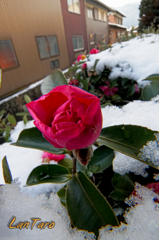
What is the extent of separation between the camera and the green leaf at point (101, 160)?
0.36 m

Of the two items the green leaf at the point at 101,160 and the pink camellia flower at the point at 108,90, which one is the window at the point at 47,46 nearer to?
the pink camellia flower at the point at 108,90

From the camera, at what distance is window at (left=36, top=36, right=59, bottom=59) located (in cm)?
365

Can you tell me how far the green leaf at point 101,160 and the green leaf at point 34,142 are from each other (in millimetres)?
85

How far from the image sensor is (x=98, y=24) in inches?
333

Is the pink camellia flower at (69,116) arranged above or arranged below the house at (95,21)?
below

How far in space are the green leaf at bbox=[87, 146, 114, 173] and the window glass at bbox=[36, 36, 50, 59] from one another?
3864mm

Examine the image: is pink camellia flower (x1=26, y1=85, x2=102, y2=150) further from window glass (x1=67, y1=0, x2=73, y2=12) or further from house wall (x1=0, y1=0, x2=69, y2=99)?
window glass (x1=67, y1=0, x2=73, y2=12)

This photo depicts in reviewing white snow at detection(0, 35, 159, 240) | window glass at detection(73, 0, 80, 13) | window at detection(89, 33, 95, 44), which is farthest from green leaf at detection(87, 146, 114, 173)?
window at detection(89, 33, 95, 44)

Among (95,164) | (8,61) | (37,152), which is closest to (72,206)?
(95,164)

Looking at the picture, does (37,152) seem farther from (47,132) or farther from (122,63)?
(122,63)

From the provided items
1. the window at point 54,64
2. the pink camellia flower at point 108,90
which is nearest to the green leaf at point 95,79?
the pink camellia flower at point 108,90

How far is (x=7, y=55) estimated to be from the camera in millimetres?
2562

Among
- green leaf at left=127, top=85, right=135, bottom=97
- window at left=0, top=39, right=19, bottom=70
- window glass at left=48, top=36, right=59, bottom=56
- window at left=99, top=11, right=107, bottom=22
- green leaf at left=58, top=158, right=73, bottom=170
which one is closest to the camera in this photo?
green leaf at left=58, top=158, right=73, bottom=170

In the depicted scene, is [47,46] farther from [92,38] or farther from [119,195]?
[92,38]
